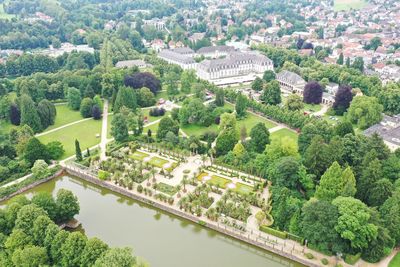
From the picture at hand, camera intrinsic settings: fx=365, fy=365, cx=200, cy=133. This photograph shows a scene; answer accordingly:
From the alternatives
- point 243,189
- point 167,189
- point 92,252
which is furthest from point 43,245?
point 243,189

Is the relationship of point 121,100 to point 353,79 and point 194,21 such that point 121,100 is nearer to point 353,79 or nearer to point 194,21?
point 353,79

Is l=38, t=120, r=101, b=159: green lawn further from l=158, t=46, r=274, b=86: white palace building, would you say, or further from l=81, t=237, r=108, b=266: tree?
l=158, t=46, r=274, b=86: white palace building

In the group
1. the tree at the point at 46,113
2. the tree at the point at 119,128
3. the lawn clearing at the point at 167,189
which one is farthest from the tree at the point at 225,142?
the tree at the point at 46,113

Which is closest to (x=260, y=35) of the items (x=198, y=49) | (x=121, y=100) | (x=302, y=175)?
(x=198, y=49)

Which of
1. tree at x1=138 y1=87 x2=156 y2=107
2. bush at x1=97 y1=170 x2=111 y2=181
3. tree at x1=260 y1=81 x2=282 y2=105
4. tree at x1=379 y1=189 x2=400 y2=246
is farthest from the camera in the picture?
tree at x1=138 y1=87 x2=156 y2=107

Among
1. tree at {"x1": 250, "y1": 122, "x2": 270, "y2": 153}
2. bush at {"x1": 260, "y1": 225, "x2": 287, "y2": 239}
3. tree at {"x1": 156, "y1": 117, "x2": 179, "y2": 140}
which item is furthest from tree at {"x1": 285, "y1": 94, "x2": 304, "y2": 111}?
bush at {"x1": 260, "y1": 225, "x2": 287, "y2": 239}

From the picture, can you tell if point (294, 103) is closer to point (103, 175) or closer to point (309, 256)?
point (103, 175)

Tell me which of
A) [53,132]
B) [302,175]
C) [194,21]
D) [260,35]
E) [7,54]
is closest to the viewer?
[302,175]
